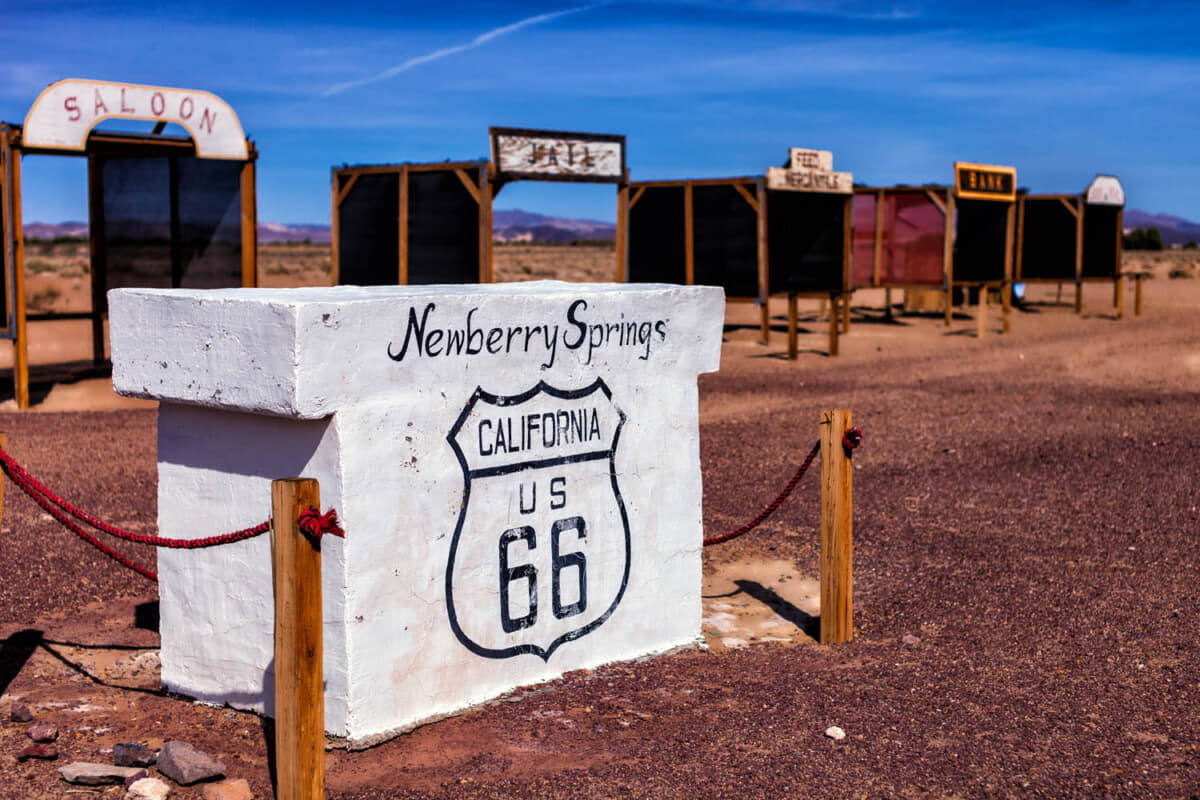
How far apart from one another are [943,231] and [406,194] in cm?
1151

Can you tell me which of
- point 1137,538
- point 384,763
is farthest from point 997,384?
point 384,763

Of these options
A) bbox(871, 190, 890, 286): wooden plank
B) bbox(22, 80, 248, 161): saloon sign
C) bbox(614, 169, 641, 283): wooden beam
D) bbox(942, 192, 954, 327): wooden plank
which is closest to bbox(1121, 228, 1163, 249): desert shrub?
bbox(871, 190, 890, 286): wooden plank

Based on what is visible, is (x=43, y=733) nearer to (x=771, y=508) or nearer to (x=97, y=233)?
(x=771, y=508)

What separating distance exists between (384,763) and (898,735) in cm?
193

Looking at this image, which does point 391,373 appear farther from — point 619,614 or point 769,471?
point 769,471

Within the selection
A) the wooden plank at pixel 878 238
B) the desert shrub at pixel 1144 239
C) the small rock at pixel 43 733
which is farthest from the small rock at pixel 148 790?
the desert shrub at pixel 1144 239

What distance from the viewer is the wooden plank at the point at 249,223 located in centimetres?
1444

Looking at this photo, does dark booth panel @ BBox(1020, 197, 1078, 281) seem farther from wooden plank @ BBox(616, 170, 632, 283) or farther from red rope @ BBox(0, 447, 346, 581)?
red rope @ BBox(0, 447, 346, 581)

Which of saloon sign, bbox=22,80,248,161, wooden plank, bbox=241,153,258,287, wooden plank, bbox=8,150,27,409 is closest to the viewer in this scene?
saloon sign, bbox=22,80,248,161

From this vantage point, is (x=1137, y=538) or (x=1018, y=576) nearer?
(x=1018, y=576)

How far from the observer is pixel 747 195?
19.1 metres

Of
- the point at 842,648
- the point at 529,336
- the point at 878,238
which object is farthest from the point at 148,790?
the point at 878,238

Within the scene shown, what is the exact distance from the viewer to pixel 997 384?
592 inches

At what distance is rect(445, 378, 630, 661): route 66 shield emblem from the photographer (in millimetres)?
4918
